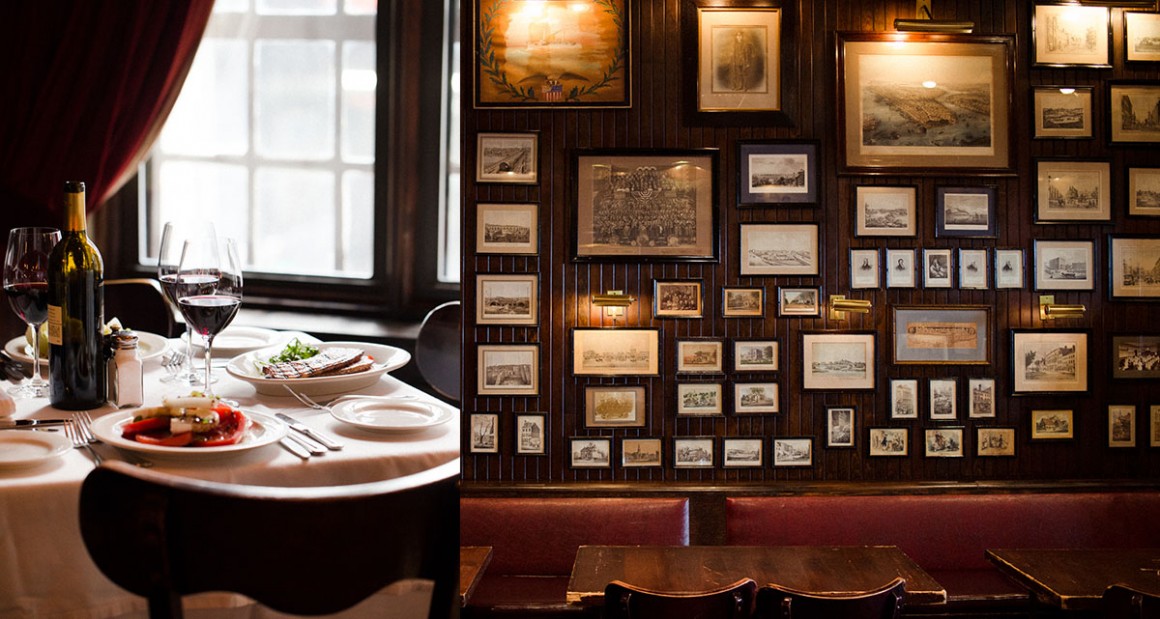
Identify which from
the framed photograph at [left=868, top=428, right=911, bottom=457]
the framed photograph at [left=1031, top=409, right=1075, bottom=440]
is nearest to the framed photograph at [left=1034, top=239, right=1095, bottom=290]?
the framed photograph at [left=1031, top=409, right=1075, bottom=440]

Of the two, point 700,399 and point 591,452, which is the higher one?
point 700,399

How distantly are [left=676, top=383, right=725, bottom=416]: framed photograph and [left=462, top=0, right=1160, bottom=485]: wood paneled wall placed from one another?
0.03m

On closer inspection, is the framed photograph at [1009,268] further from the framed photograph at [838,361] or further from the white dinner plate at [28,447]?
the white dinner plate at [28,447]

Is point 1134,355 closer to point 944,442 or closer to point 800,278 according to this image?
point 944,442

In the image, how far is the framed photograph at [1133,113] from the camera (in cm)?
186

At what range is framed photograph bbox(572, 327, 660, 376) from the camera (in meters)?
2.31

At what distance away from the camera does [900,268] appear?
2.17 meters

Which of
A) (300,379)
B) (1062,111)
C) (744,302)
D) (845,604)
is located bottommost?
(845,604)

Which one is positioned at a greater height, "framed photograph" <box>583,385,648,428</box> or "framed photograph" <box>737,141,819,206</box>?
"framed photograph" <box>737,141,819,206</box>

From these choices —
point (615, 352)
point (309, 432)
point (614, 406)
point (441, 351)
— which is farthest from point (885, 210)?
point (309, 432)

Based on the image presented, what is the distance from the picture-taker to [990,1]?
2.04 meters

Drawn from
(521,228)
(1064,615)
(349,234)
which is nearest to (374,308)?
(349,234)

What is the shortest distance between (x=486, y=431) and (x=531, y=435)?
0.48 ft

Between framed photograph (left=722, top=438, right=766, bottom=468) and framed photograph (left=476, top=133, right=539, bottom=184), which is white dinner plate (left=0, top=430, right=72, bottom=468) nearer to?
framed photograph (left=476, top=133, right=539, bottom=184)
